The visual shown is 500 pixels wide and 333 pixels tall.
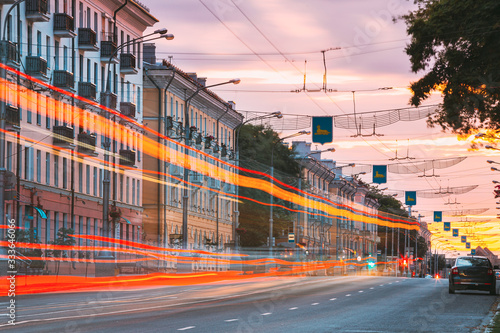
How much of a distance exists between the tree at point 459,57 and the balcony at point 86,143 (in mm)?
32602

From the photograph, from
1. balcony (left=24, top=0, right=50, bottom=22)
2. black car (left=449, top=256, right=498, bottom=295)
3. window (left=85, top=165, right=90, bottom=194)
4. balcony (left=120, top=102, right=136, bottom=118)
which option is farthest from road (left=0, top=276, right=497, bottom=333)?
balcony (left=120, top=102, right=136, bottom=118)

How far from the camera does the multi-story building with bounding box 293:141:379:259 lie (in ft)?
389

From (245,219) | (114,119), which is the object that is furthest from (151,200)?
(245,219)

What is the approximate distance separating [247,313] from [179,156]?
Answer: 55195mm

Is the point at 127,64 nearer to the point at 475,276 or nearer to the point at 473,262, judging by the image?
the point at 473,262

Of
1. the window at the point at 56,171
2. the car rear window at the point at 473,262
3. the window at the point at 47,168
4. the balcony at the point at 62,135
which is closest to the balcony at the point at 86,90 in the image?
the balcony at the point at 62,135

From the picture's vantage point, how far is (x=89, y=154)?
59031 mm

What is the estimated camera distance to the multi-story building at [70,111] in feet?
160

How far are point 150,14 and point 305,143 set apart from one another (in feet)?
208

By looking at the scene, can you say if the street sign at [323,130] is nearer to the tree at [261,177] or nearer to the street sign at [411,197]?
the street sign at [411,197]

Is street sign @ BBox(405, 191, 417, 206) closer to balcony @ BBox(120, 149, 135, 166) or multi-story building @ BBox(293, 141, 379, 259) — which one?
multi-story building @ BBox(293, 141, 379, 259)

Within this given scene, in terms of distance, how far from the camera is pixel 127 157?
66688mm

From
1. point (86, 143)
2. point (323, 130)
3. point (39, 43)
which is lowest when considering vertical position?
point (323, 130)

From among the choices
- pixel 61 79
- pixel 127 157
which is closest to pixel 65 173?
pixel 61 79
